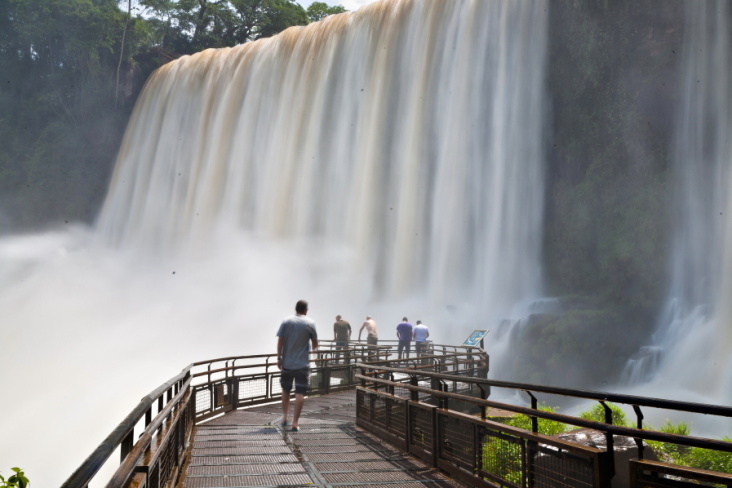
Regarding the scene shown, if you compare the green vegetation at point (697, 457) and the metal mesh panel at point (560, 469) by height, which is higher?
the metal mesh panel at point (560, 469)

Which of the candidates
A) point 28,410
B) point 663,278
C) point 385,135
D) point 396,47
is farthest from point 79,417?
point 663,278

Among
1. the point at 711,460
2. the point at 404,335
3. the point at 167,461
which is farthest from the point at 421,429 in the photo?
the point at 404,335

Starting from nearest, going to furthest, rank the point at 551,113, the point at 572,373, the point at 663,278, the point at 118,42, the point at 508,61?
the point at 572,373
the point at 663,278
the point at 508,61
the point at 551,113
the point at 118,42

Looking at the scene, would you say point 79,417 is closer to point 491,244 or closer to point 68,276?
point 491,244

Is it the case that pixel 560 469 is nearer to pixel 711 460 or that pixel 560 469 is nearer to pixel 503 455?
pixel 503 455

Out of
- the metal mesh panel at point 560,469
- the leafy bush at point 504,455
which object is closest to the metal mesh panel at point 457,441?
the leafy bush at point 504,455

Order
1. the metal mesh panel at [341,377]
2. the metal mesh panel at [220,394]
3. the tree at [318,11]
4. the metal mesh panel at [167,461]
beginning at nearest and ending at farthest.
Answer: the metal mesh panel at [167,461]
the metal mesh panel at [220,394]
the metal mesh panel at [341,377]
the tree at [318,11]

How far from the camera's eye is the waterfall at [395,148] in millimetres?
27078

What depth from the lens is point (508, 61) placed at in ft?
87.4

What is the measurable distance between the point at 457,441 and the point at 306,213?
85.8ft

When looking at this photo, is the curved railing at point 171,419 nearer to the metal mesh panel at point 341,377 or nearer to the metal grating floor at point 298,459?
the metal mesh panel at point 341,377

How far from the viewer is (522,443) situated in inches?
202

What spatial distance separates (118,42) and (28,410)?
34.7 meters

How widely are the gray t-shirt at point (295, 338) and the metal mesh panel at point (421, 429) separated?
1.72 meters
